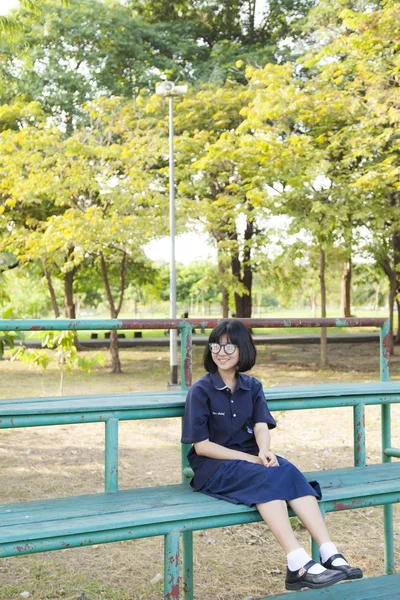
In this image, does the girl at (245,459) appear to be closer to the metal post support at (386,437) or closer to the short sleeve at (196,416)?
the short sleeve at (196,416)

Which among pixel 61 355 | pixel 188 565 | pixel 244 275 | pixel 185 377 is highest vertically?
pixel 244 275

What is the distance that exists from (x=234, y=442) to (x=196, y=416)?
25 cm

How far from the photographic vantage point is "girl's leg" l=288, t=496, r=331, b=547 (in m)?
2.98

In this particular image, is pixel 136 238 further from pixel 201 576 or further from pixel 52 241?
pixel 201 576

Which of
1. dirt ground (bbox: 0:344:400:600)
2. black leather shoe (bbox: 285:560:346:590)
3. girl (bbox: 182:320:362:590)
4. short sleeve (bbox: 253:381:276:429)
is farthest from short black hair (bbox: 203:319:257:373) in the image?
dirt ground (bbox: 0:344:400:600)

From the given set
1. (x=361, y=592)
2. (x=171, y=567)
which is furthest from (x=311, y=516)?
(x=171, y=567)

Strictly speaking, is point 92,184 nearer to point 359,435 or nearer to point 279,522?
point 359,435

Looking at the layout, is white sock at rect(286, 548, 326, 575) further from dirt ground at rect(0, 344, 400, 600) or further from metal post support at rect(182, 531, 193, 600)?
dirt ground at rect(0, 344, 400, 600)

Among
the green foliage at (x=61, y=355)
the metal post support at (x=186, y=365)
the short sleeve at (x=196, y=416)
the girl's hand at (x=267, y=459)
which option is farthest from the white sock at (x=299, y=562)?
the green foliage at (x=61, y=355)

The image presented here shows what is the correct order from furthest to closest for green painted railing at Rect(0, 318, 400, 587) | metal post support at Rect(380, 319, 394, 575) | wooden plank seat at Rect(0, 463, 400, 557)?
metal post support at Rect(380, 319, 394, 575)
green painted railing at Rect(0, 318, 400, 587)
wooden plank seat at Rect(0, 463, 400, 557)

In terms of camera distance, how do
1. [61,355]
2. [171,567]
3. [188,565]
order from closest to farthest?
[171,567]
[188,565]
[61,355]

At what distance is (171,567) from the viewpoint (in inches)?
107

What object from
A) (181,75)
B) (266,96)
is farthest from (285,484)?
(181,75)

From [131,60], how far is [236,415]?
19836 mm
